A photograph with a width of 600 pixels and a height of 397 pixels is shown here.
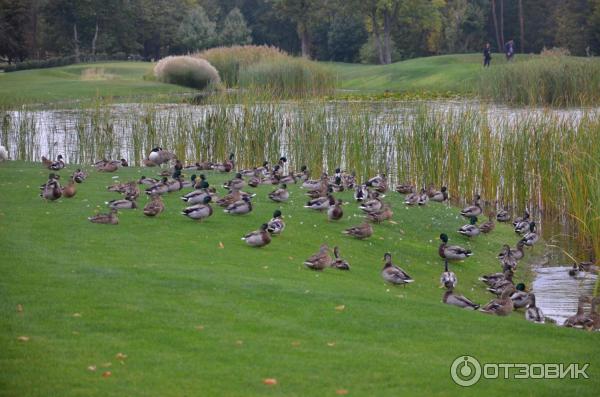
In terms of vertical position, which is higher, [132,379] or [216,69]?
[216,69]

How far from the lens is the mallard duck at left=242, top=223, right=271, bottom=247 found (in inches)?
590

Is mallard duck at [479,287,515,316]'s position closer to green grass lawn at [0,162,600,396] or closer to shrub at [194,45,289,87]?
green grass lawn at [0,162,600,396]

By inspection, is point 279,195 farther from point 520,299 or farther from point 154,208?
point 520,299

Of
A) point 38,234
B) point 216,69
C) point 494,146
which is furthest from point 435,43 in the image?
point 38,234

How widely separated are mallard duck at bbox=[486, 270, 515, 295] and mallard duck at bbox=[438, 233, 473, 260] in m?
1.22

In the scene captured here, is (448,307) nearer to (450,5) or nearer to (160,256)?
(160,256)

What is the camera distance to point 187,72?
61.7m

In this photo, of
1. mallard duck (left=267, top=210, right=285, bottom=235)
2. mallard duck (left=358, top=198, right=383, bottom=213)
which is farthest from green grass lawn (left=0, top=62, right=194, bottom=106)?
mallard duck (left=267, top=210, right=285, bottom=235)

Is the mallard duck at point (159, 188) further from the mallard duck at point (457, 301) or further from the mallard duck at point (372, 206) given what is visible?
the mallard duck at point (457, 301)

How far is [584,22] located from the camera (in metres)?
82.9

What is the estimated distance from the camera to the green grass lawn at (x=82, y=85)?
50.5 metres

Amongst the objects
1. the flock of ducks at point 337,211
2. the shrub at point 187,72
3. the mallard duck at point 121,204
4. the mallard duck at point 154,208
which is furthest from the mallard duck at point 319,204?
the shrub at point 187,72

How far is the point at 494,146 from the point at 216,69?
45.7m

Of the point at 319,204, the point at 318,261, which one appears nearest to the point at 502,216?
the point at 319,204
